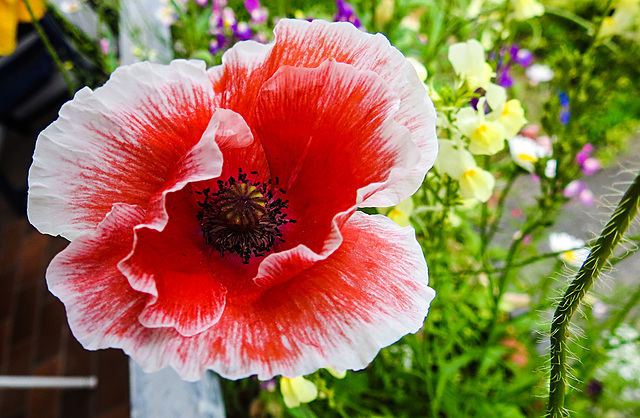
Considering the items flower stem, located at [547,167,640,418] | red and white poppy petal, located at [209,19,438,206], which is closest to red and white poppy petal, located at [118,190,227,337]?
red and white poppy petal, located at [209,19,438,206]

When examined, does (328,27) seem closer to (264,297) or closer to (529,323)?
(264,297)

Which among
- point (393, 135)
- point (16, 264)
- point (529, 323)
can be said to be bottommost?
point (16, 264)

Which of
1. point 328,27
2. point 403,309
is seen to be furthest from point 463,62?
point 403,309

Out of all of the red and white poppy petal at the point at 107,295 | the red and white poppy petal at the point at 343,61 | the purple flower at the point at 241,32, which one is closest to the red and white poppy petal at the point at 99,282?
the red and white poppy petal at the point at 107,295

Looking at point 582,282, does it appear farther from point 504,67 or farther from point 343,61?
point 504,67

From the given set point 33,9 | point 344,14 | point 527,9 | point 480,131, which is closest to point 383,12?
point 344,14

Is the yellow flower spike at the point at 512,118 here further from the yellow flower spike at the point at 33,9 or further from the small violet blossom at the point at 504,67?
the yellow flower spike at the point at 33,9
